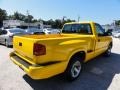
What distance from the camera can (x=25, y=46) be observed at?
13.2 feet

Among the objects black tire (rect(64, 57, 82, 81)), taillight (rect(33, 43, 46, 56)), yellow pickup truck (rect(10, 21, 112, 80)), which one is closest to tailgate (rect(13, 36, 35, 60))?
yellow pickup truck (rect(10, 21, 112, 80))

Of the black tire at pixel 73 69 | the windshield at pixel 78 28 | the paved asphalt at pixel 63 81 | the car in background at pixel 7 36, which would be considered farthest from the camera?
the car in background at pixel 7 36

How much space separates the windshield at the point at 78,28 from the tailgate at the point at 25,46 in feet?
8.54

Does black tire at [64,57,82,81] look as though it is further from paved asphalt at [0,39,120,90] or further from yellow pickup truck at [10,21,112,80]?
paved asphalt at [0,39,120,90]

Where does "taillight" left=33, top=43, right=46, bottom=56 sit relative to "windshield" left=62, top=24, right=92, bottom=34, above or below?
below

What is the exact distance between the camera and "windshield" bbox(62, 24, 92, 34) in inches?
233

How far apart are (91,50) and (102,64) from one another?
61.9 inches

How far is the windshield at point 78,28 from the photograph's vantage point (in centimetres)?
593

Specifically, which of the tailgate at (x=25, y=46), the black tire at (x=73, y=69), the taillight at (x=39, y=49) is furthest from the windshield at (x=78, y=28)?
the taillight at (x=39, y=49)

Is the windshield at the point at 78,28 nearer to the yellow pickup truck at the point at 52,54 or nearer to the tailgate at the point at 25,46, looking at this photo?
the yellow pickup truck at the point at 52,54

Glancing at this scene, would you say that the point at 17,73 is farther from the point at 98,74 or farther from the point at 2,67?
the point at 98,74

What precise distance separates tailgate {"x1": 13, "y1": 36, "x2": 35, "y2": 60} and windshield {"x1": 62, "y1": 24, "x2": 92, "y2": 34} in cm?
260

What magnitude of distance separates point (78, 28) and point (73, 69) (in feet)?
7.26

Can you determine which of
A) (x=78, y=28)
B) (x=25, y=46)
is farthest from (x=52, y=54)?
(x=78, y=28)
